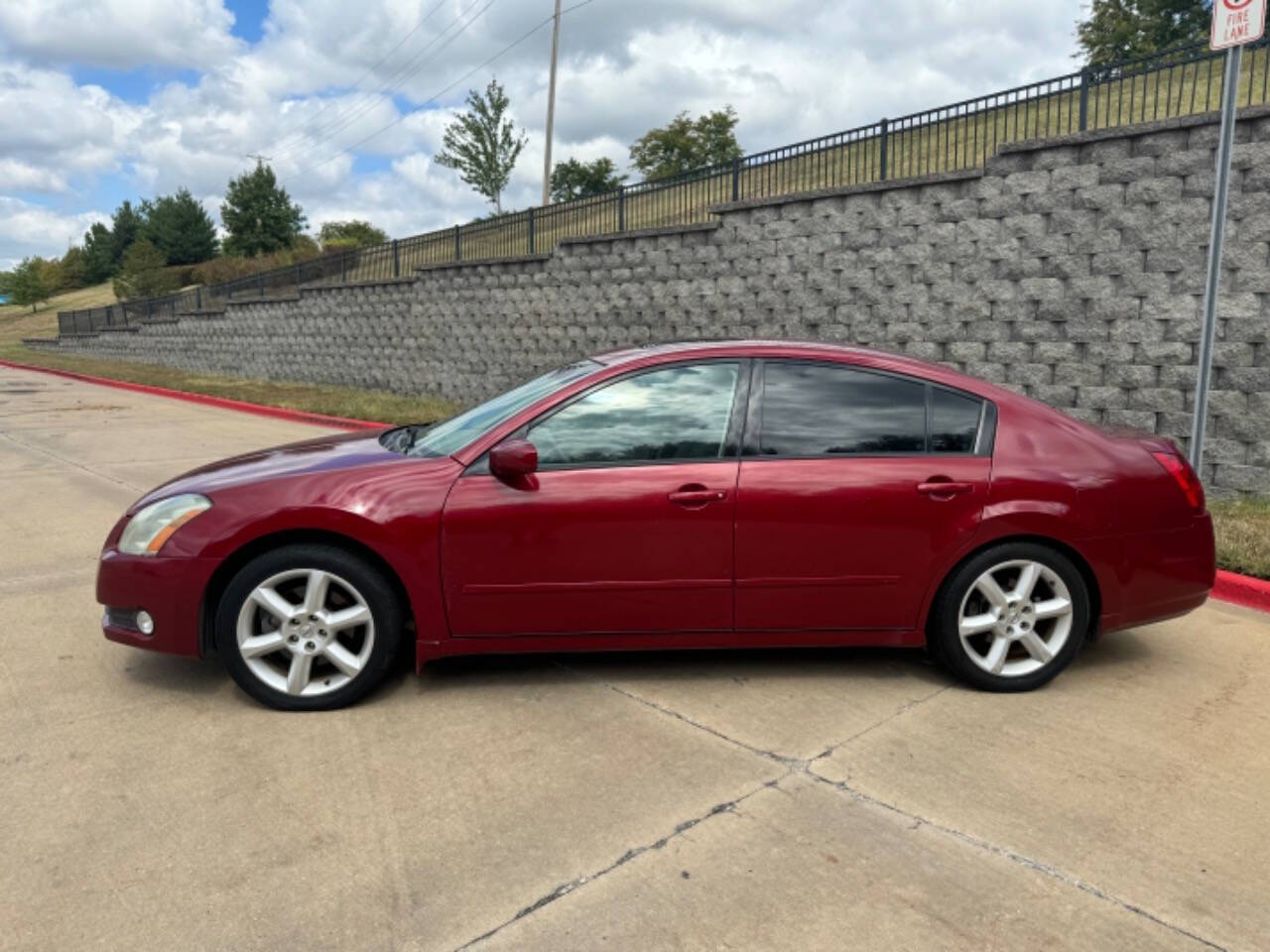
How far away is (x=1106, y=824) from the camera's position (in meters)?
2.88

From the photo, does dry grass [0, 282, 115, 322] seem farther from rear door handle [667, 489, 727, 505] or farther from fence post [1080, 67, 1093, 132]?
rear door handle [667, 489, 727, 505]

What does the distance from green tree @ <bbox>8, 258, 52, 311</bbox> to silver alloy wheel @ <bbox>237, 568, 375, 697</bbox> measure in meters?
83.1

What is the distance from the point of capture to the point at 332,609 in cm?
369

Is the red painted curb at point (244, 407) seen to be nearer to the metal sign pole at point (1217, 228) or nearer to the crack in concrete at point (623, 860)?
the crack in concrete at point (623, 860)

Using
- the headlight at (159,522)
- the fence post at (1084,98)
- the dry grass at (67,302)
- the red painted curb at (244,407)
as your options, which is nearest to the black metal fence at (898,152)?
the fence post at (1084,98)

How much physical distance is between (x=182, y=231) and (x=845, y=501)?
87235 millimetres

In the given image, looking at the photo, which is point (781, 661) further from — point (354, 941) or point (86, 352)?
point (86, 352)

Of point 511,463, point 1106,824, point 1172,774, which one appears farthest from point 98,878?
point 1172,774

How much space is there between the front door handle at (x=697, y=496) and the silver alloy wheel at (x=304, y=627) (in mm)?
1314

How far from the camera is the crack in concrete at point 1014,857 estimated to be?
7.91ft

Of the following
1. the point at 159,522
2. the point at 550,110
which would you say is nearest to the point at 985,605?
the point at 159,522

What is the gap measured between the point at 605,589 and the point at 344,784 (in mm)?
1205

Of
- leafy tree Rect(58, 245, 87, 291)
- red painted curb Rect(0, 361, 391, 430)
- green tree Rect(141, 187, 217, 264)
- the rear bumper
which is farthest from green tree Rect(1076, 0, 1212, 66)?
leafy tree Rect(58, 245, 87, 291)

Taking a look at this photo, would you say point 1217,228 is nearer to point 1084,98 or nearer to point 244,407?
point 1084,98
